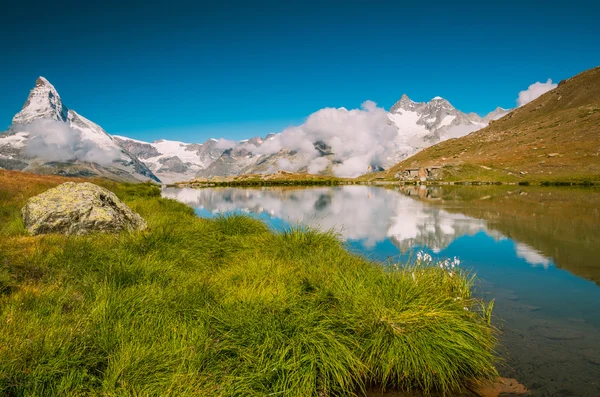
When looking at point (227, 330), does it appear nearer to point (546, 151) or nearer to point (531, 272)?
point (531, 272)

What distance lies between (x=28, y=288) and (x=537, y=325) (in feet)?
43.5

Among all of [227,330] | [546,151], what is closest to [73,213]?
[227,330]

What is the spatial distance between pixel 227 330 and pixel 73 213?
11.5 metres

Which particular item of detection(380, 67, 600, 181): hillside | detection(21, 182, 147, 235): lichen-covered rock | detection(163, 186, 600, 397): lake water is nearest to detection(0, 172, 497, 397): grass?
detection(163, 186, 600, 397): lake water

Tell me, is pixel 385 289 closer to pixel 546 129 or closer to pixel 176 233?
pixel 176 233

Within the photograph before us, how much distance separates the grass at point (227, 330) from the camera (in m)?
5.14

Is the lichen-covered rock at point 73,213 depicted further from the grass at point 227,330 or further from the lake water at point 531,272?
the lake water at point 531,272

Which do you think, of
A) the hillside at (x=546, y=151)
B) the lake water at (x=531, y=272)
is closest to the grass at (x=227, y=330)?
the lake water at (x=531, y=272)

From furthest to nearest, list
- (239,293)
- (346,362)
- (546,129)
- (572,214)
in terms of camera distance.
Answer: (546,129), (572,214), (239,293), (346,362)

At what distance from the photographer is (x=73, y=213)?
14242mm

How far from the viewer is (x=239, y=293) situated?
7836 mm

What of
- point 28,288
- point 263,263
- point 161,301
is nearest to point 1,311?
point 28,288

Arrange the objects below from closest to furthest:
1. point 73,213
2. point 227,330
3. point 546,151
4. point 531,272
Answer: point 227,330 → point 73,213 → point 531,272 → point 546,151

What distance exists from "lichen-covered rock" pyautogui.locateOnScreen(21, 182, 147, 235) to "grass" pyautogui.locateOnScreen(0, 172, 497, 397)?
4.10 meters
